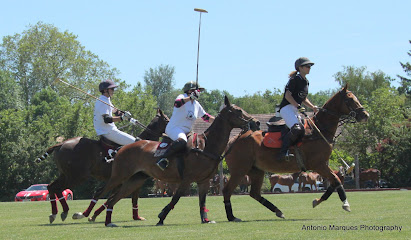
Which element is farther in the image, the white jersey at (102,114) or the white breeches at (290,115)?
the white jersey at (102,114)

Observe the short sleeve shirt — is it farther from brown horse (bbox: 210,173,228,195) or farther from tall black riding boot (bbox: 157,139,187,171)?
brown horse (bbox: 210,173,228,195)

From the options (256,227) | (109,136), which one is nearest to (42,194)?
(109,136)

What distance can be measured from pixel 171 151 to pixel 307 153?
328cm

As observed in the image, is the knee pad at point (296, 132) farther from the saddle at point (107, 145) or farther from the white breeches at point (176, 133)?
the saddle at point (107, 145)

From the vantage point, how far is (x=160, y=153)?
14008 millimetres

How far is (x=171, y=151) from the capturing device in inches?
547

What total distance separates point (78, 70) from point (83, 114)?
30.0 meters

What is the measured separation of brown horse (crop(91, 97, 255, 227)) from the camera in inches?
551

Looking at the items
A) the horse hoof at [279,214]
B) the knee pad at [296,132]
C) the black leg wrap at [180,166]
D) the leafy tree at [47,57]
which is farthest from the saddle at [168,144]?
the leafy tree at [47,57]

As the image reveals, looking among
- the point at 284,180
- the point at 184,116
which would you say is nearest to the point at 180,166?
the point at 184,116

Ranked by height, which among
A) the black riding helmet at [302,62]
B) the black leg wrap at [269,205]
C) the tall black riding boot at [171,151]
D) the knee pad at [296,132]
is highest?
the black riding helmet at [302,62]

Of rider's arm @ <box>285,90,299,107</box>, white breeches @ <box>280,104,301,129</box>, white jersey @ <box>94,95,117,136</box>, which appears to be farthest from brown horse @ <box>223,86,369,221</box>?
white jersey @ <box>94,95,117,136</box>

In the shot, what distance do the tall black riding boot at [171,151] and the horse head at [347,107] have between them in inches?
147

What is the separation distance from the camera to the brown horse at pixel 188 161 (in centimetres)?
1398
